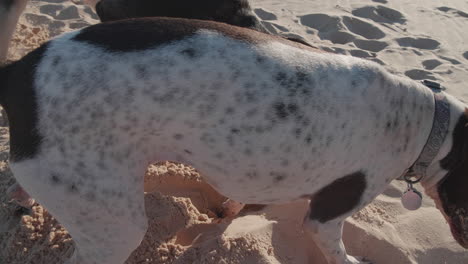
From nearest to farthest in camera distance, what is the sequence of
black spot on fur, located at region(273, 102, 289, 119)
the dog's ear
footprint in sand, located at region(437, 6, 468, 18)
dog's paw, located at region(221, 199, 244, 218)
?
black spot on fur, located at region(273, 102, 289, 119) → the dog's ear → dog's paw, located at region(221, 199, 244, 218) → footprint in sand, located at region(437, 6, 468, 18)

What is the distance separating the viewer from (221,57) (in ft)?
6.65

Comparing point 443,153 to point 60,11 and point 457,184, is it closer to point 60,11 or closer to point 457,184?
point 457,184

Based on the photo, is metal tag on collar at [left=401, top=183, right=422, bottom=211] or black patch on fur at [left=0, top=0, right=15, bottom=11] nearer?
metal tag on collar at [left=401, top=183, right=422, bottom=211]

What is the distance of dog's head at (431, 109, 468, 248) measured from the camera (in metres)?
2.57

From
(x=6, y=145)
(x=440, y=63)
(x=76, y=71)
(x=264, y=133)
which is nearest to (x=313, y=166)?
(x=264, y=133)

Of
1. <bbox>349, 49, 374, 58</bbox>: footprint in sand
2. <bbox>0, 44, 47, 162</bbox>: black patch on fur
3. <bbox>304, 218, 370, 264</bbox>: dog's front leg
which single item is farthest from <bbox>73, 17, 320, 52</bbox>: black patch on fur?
<bbox>349, 49, 374, 58</bbox>: footprint in sand

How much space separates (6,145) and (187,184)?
4.87 feet

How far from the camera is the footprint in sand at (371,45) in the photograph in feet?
17.5

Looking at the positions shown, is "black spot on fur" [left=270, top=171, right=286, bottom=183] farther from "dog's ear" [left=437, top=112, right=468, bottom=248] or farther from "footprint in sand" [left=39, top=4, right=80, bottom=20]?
"footprint in sand" [left=39, top=4, right=80, bottom=20]

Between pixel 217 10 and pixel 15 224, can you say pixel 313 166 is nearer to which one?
pixel 217 10

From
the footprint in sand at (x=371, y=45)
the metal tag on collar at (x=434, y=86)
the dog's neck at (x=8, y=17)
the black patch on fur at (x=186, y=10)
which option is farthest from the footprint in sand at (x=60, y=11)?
the metal tag on collar at (x=434, y=86)

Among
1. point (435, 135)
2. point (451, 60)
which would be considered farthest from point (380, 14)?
point (435, 135)

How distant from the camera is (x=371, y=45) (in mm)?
5406

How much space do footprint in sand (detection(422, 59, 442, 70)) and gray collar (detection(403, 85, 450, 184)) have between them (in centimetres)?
279
